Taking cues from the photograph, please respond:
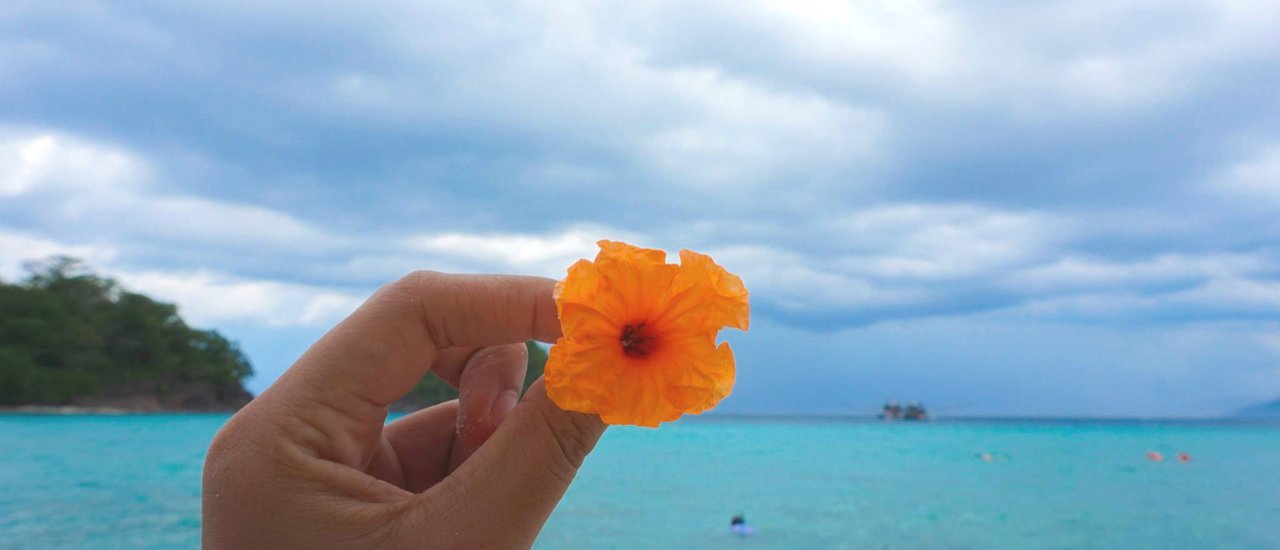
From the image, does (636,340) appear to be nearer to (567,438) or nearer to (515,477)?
(567,438)

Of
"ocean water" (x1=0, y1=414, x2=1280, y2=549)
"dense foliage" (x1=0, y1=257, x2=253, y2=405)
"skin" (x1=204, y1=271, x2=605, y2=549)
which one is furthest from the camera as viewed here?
"dense foliage" (x1=0, y1=257, x2=253, y2=405)

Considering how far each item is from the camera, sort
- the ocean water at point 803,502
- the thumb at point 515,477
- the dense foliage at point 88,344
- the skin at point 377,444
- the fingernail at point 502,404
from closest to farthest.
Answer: the skin at point 377,444, the thumb at point 515,477, the fingernail at point 502,404, the ocean water at point 803,502, the dense foliage at point 88,344

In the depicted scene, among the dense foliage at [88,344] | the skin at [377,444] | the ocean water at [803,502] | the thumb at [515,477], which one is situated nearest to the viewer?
the skin at [377,444]

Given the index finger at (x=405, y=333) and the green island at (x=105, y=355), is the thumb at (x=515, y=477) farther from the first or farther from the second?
the green island at (x=105, y=355)

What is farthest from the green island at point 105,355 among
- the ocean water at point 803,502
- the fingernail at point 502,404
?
the fingernail at point 502,404

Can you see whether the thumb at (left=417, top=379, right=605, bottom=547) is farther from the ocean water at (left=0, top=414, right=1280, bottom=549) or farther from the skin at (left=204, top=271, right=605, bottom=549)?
the ocean water at (left=0, top=414, right=1280, bottom=549)

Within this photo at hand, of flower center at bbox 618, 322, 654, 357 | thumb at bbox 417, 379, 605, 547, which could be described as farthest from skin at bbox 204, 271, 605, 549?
flower center at bbox 618, 322, 654, 357

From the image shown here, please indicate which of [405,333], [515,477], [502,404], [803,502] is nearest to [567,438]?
[515,477]
